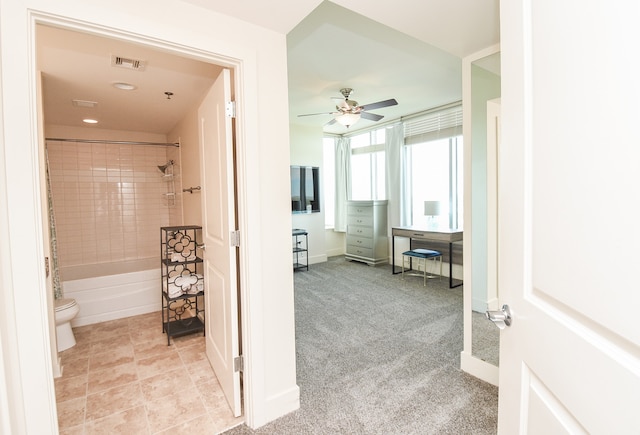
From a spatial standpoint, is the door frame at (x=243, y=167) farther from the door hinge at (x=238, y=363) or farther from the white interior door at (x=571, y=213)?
the white interior door at (x=571, y=213)

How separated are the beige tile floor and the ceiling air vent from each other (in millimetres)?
2265

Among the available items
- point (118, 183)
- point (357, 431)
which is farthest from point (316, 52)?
point (118, 183)

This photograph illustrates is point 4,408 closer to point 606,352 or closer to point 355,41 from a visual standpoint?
point 606,352

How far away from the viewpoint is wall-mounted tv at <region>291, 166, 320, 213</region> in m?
5.52

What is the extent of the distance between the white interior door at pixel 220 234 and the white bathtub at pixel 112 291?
64.0 inches

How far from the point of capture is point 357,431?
5.54 feet

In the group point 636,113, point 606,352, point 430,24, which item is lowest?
point 606,352

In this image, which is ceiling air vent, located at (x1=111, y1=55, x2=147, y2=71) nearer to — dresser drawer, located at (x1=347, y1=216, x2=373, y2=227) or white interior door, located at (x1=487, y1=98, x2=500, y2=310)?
white interior door, located at (x1=487, y1=98, x2=500, y2=310)

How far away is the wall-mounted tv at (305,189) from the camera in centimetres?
552

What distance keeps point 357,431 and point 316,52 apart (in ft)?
9.61

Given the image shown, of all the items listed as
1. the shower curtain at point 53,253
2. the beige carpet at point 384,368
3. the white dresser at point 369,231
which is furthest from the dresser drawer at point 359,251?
the shower curtain at point 53,253

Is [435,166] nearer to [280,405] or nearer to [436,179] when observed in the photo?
[436,179]

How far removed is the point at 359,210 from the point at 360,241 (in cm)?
57

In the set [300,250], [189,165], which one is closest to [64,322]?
[189,165]
